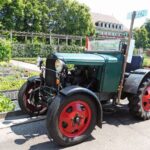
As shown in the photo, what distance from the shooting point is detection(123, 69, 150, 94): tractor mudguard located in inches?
189

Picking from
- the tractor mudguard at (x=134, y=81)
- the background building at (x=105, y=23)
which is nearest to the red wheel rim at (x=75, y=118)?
the tractor mudguard at (x=134, y=81)

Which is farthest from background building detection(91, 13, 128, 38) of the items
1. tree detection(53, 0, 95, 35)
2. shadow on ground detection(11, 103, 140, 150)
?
shadow on ground detection(11, 103, 140, 150)

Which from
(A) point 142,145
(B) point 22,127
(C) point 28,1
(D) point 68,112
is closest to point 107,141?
(A) point 142,145

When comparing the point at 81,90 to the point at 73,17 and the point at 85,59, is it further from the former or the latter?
the point at 73,17

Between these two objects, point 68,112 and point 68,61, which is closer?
point 68,112

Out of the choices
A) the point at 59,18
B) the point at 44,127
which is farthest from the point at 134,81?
the point at 59,18

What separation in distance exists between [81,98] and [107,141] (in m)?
0.81

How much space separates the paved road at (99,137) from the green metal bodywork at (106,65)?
73cm

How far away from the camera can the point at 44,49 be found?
85.4 ft

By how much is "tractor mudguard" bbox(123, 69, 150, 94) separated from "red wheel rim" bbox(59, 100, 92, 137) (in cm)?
121

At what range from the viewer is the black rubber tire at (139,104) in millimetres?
4820

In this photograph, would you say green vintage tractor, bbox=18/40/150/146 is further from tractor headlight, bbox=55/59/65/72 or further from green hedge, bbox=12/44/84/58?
green hedge, bbox=12/44/84/58

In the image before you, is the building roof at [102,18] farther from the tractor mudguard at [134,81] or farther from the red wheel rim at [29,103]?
the red wheel rim at [29,103]

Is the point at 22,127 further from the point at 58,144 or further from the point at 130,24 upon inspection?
the point at 130,24
